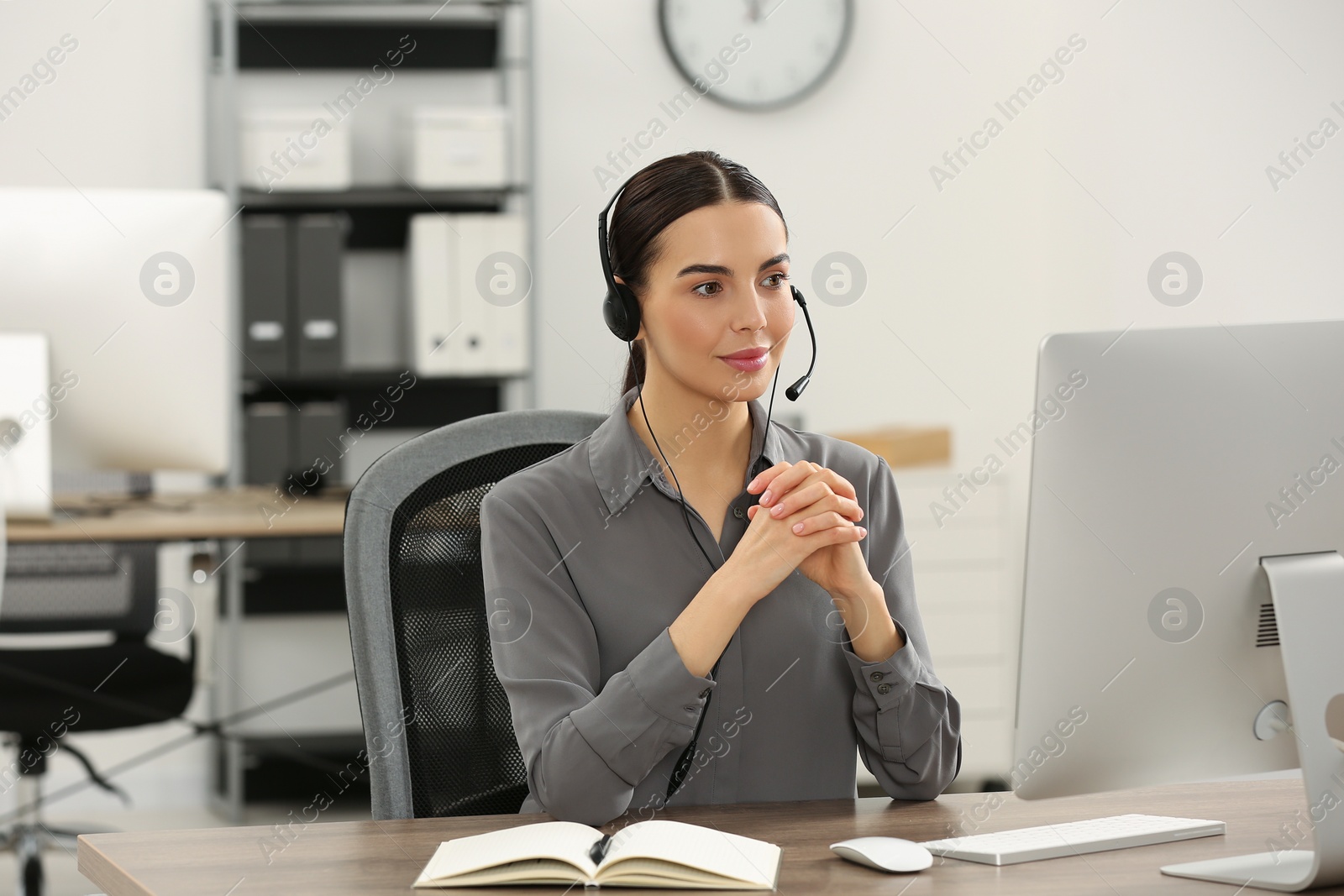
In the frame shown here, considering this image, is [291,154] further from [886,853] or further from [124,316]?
[886,853]

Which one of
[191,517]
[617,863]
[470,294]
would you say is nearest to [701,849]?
[617,863]

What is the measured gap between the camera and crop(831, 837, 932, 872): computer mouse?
3.05ft

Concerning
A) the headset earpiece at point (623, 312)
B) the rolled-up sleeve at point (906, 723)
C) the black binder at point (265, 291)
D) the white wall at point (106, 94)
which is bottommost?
the rolled-up sleeve at point (906, 723)

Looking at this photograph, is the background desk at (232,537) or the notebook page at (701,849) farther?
the background desk at (232,537)

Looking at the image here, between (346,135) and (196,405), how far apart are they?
153 cm

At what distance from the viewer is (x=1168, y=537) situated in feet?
3.02

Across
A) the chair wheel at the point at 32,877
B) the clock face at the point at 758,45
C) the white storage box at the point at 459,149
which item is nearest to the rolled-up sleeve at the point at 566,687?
the chair wheel at the point at 32,877

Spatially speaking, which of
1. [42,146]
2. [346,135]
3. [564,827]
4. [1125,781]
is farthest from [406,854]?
[42,146]

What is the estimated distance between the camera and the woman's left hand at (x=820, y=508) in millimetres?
1162

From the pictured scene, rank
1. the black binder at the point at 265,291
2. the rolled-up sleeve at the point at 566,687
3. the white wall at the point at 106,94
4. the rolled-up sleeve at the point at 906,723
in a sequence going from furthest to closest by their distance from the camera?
1. the white wall at the point at 106,94
2. the black binder at the point at 265,291
3. the rolled-up sleeve at the point at 906,723
4. the rolled-up sleeve at the point at 566,687

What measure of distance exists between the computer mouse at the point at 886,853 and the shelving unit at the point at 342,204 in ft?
8.43

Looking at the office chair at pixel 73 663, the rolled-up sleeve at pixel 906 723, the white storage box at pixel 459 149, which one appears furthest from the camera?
the white storage box at pixel 459 149

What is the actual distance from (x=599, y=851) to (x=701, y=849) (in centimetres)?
8

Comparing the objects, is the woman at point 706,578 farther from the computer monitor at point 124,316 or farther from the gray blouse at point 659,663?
the computer monitor at point 124,316
